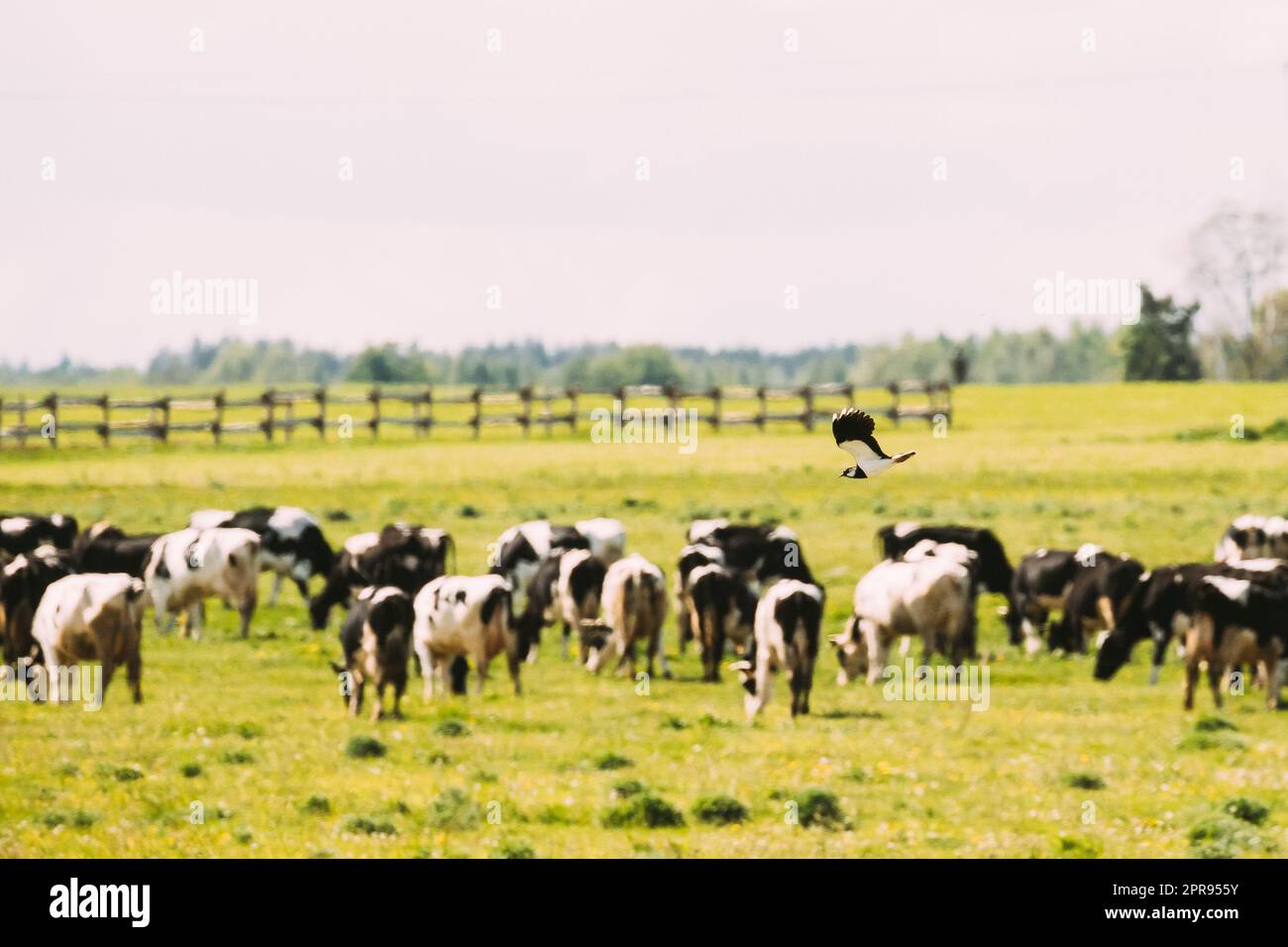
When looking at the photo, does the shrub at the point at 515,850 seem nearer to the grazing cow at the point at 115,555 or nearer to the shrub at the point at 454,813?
the shrub at the point at 454,813

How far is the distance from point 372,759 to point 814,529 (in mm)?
21926

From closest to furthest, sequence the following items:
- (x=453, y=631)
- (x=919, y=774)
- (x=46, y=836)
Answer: (x=46, y=836)
(x=919, y=774)
(x=453, y=631)

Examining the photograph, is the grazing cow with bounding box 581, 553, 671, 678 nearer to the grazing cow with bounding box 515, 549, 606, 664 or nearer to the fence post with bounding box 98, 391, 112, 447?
the grazing cow with bounding box 515, 549, 606, 664

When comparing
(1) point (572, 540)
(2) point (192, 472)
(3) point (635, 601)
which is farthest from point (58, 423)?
(3) point (635, 601)

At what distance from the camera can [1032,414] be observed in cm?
8838

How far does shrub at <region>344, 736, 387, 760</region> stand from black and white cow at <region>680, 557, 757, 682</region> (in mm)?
6183

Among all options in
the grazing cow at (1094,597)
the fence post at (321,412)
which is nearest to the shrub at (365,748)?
the grazing cow at (1094,597)

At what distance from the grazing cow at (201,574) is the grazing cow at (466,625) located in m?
6.39

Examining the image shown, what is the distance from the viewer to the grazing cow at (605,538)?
109ft

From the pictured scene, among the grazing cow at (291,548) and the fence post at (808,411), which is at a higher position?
the fence post at (808,411)

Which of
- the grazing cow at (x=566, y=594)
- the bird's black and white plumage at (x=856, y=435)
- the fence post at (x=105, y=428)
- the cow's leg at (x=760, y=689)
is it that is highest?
the bird's black and white plumage at (x=856, y=435)
